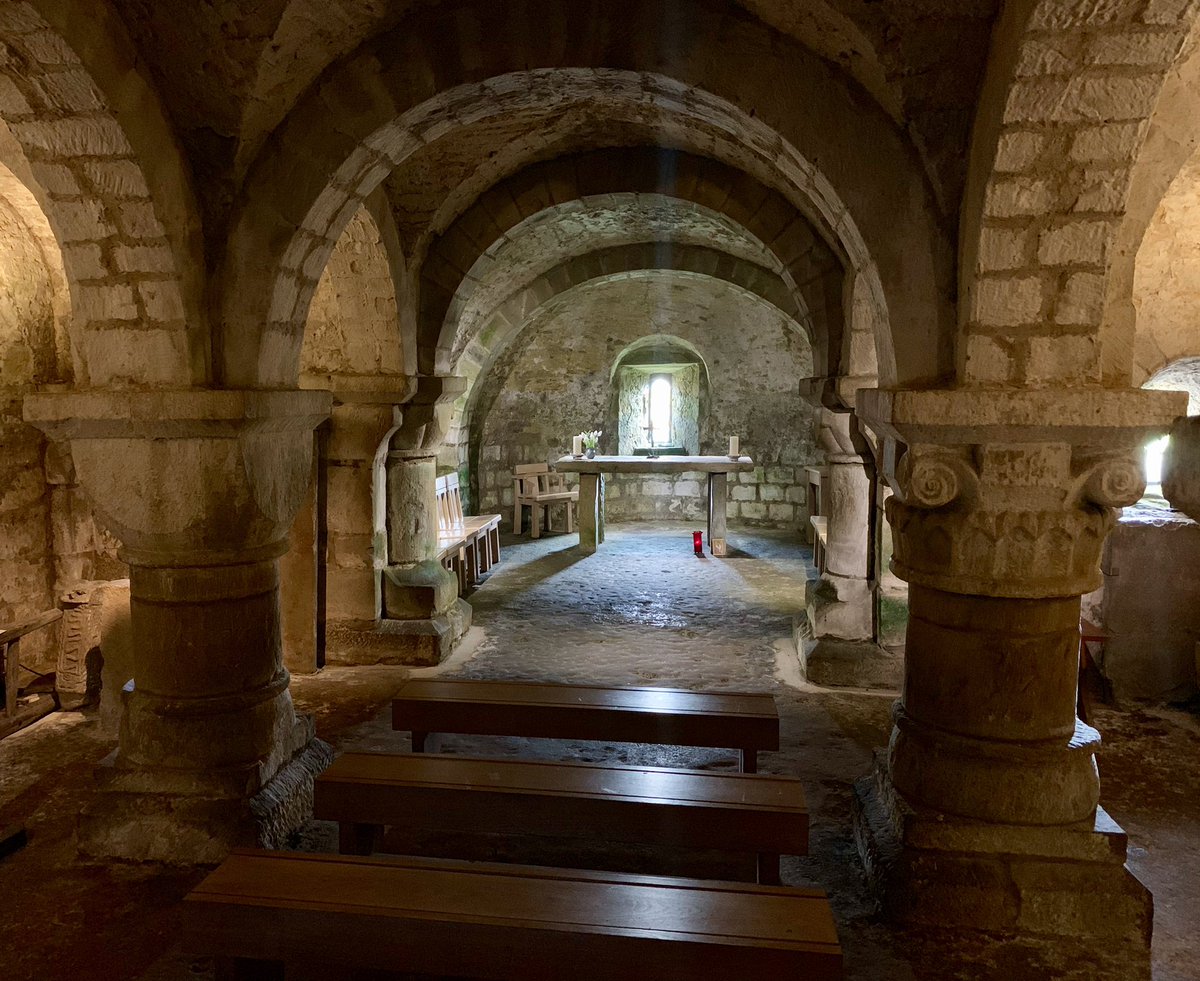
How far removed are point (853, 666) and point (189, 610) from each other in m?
3.53

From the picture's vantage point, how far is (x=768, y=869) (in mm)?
2609

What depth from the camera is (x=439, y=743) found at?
399 centimetres

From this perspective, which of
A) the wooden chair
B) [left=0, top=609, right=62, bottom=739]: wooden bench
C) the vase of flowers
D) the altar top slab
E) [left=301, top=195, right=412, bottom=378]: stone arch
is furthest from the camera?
the wooden chair

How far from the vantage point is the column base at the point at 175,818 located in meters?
3.10

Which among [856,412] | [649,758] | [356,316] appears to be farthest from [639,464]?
[856,412]

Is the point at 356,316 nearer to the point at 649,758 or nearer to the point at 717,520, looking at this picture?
the point at 649,758

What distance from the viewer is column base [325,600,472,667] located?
18.4ft

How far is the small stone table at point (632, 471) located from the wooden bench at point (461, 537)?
3.66 feet

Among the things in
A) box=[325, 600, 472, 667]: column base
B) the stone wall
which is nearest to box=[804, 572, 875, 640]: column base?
box=[325, 600, 472, 667]: column base

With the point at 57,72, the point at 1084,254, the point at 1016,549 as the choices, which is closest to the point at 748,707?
the point at 1016,549

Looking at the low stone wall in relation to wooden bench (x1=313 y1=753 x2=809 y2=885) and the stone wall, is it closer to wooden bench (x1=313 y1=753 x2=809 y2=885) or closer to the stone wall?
wooden bench (x1=313 y1=753 x2=809 y2=885)

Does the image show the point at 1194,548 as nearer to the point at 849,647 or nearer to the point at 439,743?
the point at 849,647

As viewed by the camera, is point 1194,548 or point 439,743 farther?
point 1194,548

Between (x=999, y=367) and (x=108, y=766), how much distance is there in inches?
128
